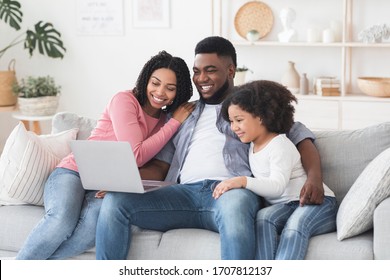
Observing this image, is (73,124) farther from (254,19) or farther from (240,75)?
(254,19)

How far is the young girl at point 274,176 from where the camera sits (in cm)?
263

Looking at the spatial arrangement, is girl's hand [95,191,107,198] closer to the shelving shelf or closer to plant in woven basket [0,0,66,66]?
the shelving shelf

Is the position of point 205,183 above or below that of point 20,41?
→ below

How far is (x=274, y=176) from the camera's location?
9.07ft

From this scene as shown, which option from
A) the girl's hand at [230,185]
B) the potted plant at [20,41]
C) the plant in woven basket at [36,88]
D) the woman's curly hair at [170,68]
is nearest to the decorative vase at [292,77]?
the plant in woven basket at [36,88]

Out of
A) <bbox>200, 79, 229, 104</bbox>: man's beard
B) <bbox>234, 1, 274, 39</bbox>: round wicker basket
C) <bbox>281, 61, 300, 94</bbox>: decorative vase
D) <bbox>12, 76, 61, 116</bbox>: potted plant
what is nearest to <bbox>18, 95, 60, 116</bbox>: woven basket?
<bbox>12, 76, 61, 116</bbox>: potted plant

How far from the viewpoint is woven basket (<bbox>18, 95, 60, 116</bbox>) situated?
5551mm

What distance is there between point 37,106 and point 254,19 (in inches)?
67.8

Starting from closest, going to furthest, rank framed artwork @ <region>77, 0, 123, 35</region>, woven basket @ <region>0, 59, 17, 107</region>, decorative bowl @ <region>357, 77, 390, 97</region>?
decorative bowl @ <region>357, 77, 390, 97</region>, woven basket @ <region>0, 59, 17, 107</region>, framed artwork @ <region>77, 0, 123, 35</region>

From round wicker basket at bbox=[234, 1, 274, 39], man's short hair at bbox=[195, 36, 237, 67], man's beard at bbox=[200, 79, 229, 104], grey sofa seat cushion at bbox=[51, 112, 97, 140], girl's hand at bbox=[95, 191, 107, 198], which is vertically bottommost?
girl's hand at bbox=[95, 191, 107, 198]

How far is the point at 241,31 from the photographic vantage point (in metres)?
5.69

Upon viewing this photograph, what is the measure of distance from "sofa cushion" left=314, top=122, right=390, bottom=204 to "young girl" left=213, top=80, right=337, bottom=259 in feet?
0.44

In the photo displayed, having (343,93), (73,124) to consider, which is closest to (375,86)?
(343,93)

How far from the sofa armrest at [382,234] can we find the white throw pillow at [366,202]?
2.8 inches
